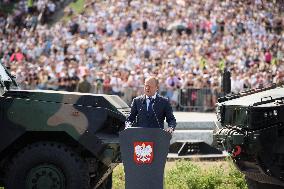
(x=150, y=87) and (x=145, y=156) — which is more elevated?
(x=150, y=87)

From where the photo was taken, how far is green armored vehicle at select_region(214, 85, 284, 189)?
912 cm

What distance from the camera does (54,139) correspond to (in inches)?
395

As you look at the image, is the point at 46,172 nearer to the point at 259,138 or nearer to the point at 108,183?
the point at 108,183

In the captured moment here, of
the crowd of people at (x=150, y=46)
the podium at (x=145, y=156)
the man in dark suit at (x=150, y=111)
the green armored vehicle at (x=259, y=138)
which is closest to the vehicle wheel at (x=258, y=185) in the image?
the green armored vehicle at (x=259, y=138)

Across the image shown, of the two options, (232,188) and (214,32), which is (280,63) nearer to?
(214,32)

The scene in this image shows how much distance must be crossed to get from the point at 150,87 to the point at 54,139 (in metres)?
1.71

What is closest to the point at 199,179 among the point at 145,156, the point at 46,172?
the point at 46,172

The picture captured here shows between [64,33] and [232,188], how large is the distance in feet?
67.6

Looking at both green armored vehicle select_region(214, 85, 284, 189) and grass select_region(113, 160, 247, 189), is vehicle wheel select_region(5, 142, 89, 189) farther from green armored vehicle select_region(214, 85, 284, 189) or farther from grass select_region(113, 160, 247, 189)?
grass select_region(113, 160, 247, 189)

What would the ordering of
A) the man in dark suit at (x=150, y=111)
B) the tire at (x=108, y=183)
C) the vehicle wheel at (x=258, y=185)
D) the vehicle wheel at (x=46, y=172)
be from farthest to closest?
1. the tire at (x=108, y=183)
2. the vehicle wheel at (x=258, y=185)
3. the vehicle wheel at (x=46, y=172)
4. the man in dark suit at (x=150, y=111)

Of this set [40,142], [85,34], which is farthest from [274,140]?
[85,34]

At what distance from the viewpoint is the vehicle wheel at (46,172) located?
9.69m

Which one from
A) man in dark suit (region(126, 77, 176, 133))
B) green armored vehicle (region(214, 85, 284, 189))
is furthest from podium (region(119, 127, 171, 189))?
green armored vehicle (region(214, 85, 284, 189))

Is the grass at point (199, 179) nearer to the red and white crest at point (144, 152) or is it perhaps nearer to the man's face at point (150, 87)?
the man's face at point (150, 87)
